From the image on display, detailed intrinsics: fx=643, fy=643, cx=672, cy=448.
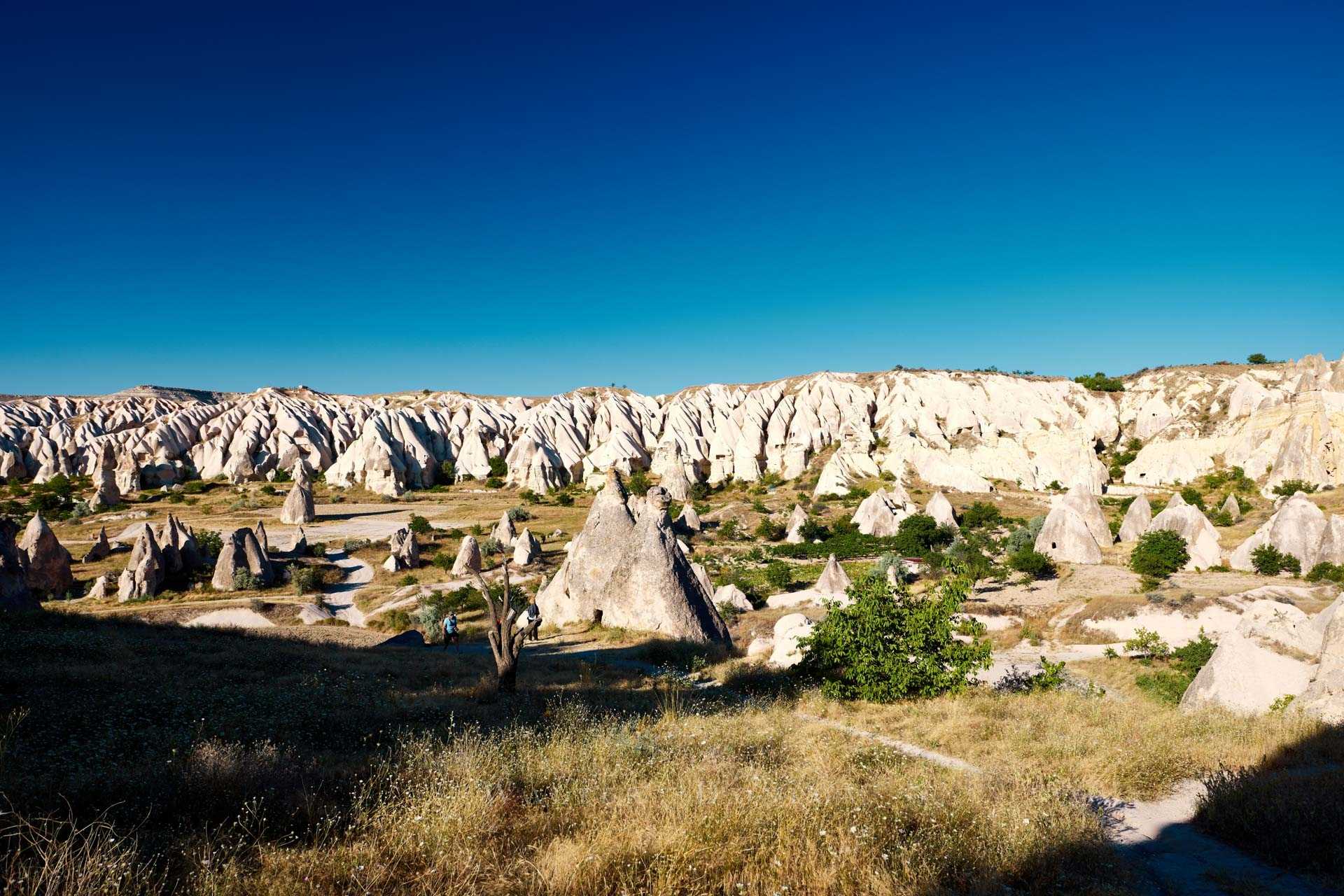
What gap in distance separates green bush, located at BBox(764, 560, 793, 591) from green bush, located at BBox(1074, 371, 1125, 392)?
6403 centimetres

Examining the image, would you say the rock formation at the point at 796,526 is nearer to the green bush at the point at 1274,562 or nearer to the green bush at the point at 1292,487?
the green bush at the point at 1274,562

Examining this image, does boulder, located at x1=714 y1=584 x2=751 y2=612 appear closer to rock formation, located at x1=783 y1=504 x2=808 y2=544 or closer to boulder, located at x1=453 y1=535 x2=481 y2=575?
boulder, located at x1=453 y1=535 x2=481 y2=575

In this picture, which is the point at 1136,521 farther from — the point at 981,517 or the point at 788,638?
the point at 788,638

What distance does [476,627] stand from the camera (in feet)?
74.8

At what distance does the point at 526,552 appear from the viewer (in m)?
35.9

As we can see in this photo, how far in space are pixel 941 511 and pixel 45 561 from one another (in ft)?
165

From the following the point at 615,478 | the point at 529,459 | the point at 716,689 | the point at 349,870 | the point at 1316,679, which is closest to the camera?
the point at 349,870

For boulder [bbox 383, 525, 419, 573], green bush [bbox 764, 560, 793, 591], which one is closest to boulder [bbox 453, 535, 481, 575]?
boulder [bbox 383, 525, 419, 573]

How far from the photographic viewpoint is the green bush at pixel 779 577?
31136mm

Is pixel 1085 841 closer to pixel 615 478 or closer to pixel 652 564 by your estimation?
pixel 652 564

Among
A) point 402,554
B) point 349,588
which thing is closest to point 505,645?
point 349,588

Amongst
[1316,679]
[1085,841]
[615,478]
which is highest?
[615,478]

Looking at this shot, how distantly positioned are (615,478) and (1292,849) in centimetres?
1815

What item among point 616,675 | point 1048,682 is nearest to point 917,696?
point 1048,682
